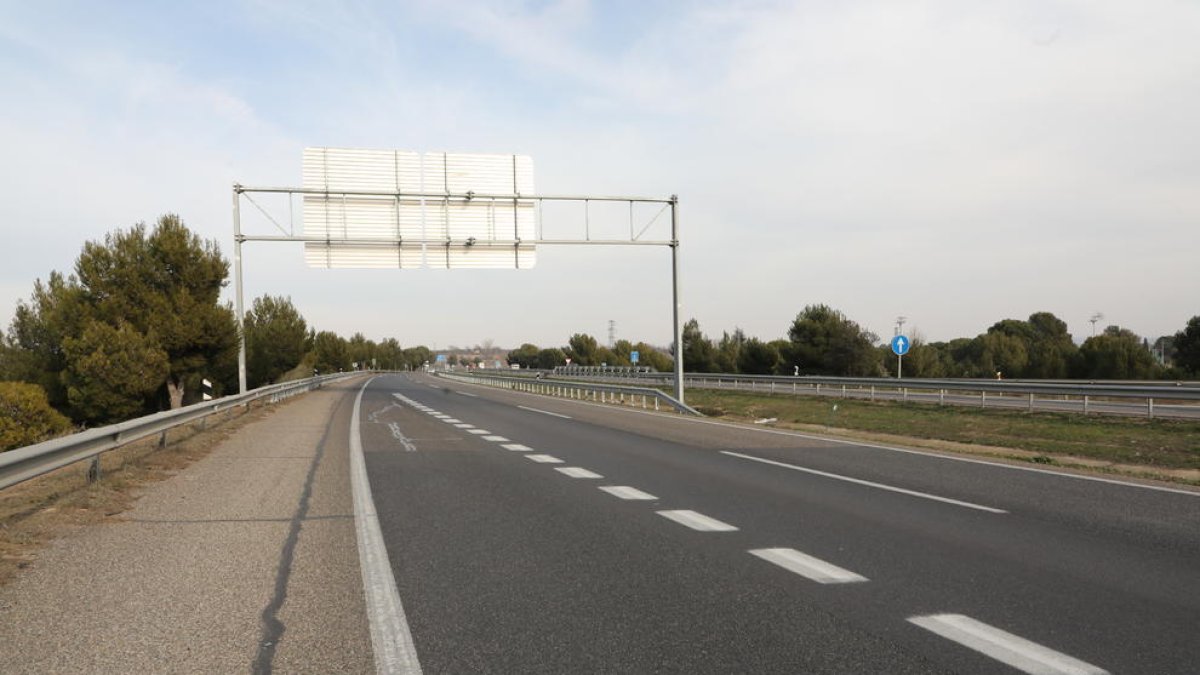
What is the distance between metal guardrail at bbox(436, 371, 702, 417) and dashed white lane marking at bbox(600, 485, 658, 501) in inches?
634

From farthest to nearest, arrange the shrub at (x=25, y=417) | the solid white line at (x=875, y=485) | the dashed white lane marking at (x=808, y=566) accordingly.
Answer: the shrub at (x=25, y=417) → the solid white line at (x=875, y=485) → the dashed white lane marking at (x=808, y=566)

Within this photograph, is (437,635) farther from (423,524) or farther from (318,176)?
(318,176)

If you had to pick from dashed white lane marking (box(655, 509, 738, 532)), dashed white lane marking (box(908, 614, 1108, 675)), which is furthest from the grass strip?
dashed white lane marking (box(908, 614, 1108, 675))

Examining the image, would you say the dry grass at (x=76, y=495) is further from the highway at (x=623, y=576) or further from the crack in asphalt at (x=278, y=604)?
the crack in asphalt at (x=278, y=604)

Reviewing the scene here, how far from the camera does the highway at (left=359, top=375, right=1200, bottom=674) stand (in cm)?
434

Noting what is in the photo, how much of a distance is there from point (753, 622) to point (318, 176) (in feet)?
77.9

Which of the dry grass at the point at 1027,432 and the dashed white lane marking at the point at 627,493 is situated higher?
the dashed white lane marking at the point at 627,493

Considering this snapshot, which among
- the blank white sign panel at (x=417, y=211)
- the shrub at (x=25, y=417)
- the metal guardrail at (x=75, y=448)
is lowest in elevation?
the shrub at (x=25, y=417)

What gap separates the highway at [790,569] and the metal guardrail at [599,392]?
644 inches

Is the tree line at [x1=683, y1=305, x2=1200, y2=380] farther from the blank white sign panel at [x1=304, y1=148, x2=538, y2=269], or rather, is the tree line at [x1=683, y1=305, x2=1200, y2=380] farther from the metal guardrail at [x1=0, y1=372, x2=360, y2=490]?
the metal guardrail at [x1=0, y1=372, x2=360, y2=490]

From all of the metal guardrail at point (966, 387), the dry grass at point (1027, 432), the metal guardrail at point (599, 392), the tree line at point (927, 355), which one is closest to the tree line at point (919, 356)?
the tree line at point (927, 355)

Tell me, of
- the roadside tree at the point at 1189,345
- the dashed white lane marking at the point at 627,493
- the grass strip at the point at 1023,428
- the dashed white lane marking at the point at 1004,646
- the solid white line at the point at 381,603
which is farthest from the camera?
the roadside tree at the point at 1189,345

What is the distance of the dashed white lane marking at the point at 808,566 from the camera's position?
583cm

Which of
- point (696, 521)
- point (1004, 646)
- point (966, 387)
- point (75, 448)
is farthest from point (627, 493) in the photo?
point (966, 387)
